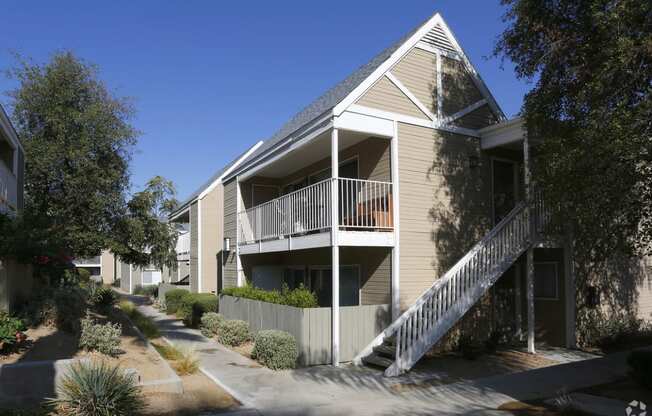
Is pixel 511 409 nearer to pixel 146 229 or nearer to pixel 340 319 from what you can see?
pixel 340 319

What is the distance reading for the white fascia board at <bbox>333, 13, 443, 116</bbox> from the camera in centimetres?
1211

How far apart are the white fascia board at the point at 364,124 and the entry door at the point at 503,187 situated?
3.84 metres

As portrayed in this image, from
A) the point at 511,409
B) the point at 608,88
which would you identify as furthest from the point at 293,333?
the point at 608,88

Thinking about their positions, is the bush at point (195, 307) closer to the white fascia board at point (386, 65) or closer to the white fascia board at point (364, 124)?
the white fascia board at point (364, 124)

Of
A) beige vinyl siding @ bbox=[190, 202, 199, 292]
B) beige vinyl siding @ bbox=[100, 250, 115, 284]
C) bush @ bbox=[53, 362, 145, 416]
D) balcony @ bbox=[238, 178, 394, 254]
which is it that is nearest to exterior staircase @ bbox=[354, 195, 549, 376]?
balcony @ bbox=[238, 178, 394, 254]

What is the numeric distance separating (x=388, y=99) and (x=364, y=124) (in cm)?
105

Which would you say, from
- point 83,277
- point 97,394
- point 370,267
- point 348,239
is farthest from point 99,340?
point 83,277

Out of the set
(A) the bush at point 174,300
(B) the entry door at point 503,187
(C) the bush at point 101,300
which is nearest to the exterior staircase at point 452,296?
(B) the entry door at point 503,187

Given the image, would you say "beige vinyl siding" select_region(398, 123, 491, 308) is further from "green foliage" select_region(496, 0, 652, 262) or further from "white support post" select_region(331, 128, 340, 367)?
"green foliage" select_region(496, 0, 652, 262)

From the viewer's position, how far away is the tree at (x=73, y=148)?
1736cm

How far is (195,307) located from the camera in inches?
746

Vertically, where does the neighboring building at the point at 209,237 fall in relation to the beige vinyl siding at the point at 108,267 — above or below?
above

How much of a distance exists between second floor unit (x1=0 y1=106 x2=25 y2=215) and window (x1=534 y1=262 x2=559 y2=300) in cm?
1455

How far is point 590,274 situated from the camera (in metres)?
14.4
